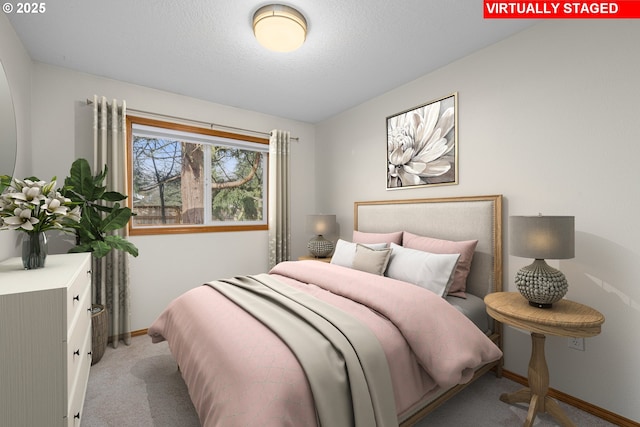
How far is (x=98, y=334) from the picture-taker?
7.95 feet

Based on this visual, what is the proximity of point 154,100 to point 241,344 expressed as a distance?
2.88 meters

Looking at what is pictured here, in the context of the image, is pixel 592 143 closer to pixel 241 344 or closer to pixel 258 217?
pixel 241 344

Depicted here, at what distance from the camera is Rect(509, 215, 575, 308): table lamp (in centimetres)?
163

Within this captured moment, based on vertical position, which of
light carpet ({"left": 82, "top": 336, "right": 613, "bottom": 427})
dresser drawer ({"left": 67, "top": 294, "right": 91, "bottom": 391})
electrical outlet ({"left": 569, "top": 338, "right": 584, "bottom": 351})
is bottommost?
light carpet ({"left": 82, "top": 336, "right": 613, "bottom": 427})

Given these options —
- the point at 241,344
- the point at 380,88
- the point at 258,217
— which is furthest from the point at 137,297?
the point at 380,88

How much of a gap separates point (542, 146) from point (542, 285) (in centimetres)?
103

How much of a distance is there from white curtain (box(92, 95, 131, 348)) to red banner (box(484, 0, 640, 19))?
3239 millimetres

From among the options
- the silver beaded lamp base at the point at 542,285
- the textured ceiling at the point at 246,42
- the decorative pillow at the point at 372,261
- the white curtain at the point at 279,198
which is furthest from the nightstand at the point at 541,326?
the white curtain at the point at 279,198

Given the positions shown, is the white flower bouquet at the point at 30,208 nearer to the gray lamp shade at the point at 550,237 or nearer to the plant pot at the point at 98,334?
the plant pot at the point at 98,334

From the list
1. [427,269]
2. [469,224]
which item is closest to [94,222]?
[427,269]

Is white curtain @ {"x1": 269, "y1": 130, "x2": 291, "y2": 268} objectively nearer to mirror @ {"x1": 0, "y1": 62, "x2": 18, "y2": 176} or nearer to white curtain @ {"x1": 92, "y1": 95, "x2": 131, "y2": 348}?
white curtain @ {"x1": 92, "y1": 95, "x2": 131, "y2": 348}

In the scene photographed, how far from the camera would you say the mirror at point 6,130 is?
180cm

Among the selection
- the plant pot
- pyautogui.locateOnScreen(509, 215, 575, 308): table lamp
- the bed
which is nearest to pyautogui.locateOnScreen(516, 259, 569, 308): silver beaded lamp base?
pyautogui.locateOnScreen(509, 215, 575, 308): table lamp

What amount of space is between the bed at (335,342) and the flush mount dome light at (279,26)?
1.71 meters
